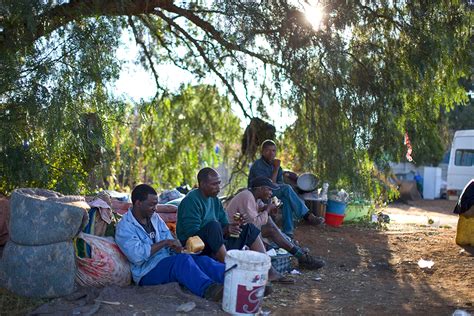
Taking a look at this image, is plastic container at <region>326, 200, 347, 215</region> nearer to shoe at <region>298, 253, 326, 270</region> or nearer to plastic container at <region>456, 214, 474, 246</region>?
plastic container at <region>456, 214, 474, 246</region>

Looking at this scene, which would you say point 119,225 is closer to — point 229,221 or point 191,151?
point 229,221

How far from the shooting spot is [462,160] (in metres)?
18.0

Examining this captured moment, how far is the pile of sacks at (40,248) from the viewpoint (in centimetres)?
509

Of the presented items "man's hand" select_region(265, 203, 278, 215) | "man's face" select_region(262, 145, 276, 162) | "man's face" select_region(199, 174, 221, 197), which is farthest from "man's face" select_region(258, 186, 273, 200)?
"man's face" select_region(262, 145, 276, 162)

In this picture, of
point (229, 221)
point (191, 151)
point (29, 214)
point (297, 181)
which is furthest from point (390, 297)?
point (191, 151)

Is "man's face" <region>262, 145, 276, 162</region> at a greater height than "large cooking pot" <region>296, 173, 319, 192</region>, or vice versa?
"man's face" <region>262, 145, 276, 162</region>

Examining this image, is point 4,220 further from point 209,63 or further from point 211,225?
point 209,63

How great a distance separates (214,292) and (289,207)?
3.58 metres

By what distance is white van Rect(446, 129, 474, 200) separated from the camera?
17.8 metres

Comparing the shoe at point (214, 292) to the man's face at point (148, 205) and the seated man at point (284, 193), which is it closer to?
the man's face at point (148, 205)

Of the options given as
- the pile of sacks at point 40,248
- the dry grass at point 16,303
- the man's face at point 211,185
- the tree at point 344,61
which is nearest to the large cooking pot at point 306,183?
the tree at point 344,61

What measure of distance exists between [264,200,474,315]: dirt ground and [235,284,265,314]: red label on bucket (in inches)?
21.6

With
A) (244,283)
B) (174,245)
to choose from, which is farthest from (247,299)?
(174,245)

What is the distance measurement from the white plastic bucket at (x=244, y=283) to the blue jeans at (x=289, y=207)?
3.58 meters
